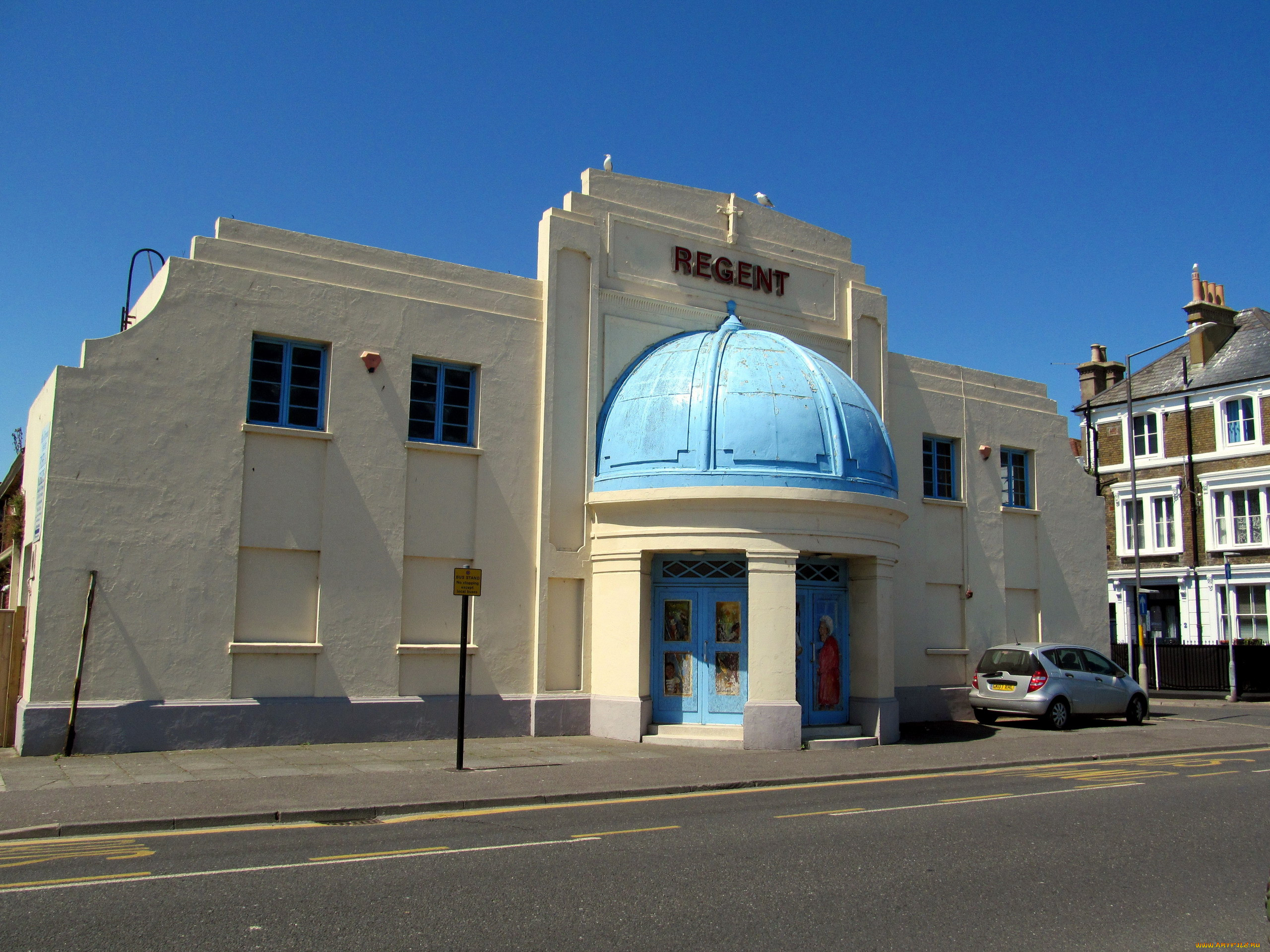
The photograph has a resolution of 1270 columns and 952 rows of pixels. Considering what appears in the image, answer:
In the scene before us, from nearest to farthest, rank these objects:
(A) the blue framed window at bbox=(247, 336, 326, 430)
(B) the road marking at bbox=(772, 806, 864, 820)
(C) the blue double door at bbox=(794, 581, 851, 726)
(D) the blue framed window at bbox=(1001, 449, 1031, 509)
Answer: (B) the road marking at bbox=(772, 806, 864, 820) < (A) the blue framed window at bbox=(247, 336, 326, 430) < (C) the blue double door at bbox=(794, 581, 851, 726) < (D) the blue framed window at bbox=(1001, 449, 1031, 509)

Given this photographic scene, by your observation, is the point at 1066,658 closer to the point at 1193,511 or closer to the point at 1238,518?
the point at 1238,518

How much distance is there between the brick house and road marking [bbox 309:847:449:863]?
3144 cm

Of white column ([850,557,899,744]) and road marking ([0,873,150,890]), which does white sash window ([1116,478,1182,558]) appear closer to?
white column ([850,557,899,744])

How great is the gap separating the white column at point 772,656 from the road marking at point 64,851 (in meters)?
9.57

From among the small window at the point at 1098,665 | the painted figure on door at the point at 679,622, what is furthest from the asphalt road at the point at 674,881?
the small window at the point at 1098,665

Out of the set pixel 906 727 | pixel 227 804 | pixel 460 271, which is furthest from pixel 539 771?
pixel 906 727

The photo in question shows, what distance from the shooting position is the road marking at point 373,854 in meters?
7.86

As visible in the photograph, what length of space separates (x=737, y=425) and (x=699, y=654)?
381 centimetres

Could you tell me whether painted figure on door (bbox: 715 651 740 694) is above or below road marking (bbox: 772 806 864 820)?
above

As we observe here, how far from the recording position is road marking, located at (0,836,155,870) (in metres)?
7.87

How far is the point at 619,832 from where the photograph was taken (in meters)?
9.17

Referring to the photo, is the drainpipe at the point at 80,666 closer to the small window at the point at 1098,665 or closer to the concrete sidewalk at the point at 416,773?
the concrete sidewalk at the point at 416,773

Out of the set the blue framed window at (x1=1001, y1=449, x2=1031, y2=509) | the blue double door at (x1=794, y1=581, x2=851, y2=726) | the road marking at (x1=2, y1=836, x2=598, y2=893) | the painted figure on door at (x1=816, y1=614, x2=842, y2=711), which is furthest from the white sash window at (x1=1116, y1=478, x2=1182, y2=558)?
the road marking at (x1=2, y1=836, x2=598, y2=893)

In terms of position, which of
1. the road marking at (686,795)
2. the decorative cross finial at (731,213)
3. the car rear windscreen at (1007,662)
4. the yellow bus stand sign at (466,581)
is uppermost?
the decorative cross finial at (731,213)
